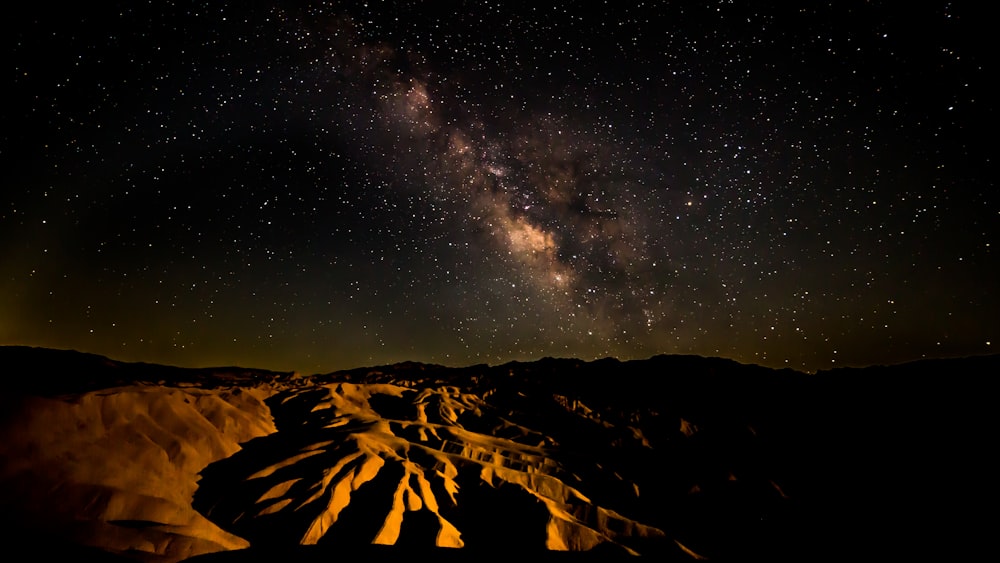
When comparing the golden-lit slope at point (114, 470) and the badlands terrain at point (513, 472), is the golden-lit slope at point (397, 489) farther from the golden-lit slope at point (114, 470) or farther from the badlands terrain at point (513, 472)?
the golden-lit slope at point (114, 470)

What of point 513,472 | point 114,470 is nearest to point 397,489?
point 513,472

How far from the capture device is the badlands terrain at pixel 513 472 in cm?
2597

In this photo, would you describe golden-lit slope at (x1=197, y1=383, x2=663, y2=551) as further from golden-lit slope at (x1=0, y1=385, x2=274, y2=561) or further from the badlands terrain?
golden-lit slope at (x1=0, y1=385, x2=274, y2=561)

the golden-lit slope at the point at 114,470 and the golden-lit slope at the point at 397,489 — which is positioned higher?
the golden-lit slope at the point at 114,470

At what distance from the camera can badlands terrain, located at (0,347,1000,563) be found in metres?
26.0

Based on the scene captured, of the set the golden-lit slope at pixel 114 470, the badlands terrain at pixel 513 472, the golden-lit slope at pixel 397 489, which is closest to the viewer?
the golden-lit slope at pixel 114 470

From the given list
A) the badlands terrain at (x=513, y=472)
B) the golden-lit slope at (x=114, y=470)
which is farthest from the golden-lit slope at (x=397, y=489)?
the golden-lit slope at (x=114, y=470)

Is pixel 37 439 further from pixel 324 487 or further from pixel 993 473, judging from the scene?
pixel 993 473

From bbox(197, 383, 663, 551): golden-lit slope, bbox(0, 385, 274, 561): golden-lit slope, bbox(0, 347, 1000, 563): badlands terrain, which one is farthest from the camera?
bbox(197, 383, 663, 551): golden-lit slope

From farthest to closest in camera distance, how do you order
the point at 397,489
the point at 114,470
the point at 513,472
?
1. the point at 513,472
2. the point at 397,489
3. the point at 114,470

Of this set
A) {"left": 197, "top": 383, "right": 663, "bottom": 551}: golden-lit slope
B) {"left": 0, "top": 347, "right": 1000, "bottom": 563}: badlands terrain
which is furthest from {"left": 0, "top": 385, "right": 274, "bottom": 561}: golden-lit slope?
{"left": 197, "top": 383, "right": 663, "bottom": 551}: golden-lit slope

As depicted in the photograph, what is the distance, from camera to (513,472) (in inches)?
1768

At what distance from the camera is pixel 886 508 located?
142 feet

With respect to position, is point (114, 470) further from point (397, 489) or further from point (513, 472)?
point (513, 472)
